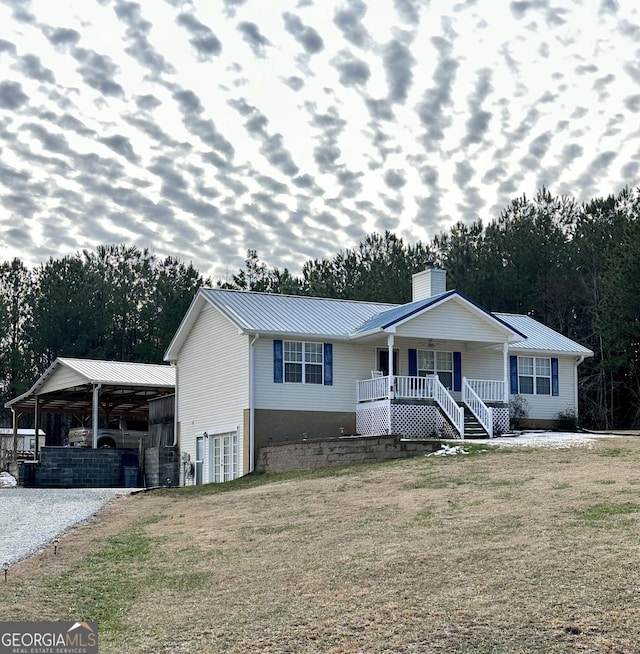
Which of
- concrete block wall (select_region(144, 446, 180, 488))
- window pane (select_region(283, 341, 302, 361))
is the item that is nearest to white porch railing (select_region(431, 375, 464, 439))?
window pane (select_region(283, 341, 302, 361))

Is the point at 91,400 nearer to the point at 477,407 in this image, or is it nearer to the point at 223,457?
the point at 223,457


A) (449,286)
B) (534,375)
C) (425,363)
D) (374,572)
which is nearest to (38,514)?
(374,572)

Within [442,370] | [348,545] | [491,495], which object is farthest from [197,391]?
[348,545]

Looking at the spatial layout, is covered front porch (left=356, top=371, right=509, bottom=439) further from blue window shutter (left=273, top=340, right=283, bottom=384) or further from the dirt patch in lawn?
the dirt patch in lawn

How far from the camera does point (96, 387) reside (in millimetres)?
32750

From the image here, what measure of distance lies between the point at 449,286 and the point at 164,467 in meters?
21.4

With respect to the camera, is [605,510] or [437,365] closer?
[605,510]

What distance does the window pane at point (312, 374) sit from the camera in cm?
2880

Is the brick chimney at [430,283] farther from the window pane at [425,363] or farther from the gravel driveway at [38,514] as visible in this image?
the gravel driveway at [38,514]

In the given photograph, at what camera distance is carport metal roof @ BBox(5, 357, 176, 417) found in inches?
1324

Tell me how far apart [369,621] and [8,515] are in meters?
12.9

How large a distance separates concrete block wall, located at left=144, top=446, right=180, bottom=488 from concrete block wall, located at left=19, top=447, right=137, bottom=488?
3.25ft

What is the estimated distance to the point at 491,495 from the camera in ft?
53.5

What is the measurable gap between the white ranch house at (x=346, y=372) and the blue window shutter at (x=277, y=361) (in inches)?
1.1
